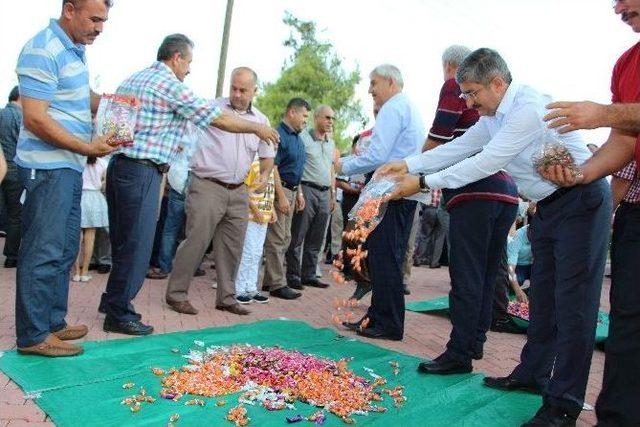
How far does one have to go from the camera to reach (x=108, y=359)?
382cm

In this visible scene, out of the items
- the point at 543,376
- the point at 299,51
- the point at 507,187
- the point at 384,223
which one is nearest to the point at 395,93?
the point at 384,223

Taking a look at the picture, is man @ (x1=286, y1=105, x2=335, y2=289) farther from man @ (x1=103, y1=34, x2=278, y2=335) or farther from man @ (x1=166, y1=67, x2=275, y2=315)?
man @ (x1=103, y1=34, x2=278, y2=335)

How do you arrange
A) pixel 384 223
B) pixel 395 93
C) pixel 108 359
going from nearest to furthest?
pixel 108 359 < pixel 384 223 < pixel 395 93

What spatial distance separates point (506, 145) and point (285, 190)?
156 inches

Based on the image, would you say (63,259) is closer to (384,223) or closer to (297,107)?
(384,223)

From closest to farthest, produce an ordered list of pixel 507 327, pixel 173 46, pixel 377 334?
pixel 173 46 < pixel 377 334 < pixel 507 327

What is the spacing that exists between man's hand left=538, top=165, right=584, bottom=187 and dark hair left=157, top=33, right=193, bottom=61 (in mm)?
3047

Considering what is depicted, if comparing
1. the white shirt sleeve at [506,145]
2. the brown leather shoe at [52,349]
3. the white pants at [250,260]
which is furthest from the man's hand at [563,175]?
the white pants at [250,260]

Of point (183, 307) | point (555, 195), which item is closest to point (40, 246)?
point (183, 307)

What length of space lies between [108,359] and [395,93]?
3.17 m

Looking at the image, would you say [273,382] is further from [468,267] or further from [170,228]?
[170,228]

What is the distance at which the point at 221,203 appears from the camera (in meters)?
5.59

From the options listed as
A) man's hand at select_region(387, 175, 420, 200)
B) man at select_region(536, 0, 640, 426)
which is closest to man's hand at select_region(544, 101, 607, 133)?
man at select_region(536, 0, 640, 426)

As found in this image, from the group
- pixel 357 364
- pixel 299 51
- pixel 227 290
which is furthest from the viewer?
pixel 299 51
